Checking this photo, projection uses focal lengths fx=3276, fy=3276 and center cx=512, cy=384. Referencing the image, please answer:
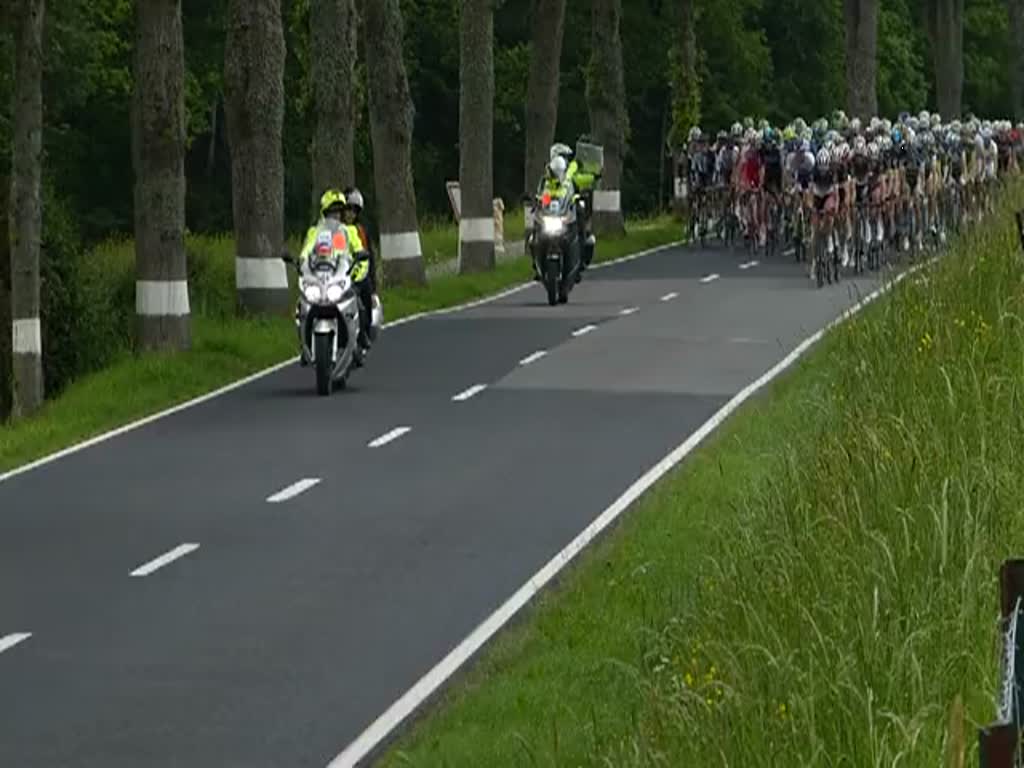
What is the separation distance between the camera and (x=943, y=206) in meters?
47.4

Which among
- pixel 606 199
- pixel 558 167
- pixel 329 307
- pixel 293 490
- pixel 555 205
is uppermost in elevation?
pixel 558 167

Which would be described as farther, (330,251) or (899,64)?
(899,64)

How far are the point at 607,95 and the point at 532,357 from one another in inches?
1021

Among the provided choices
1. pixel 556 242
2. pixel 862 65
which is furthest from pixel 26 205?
pixel 862 65

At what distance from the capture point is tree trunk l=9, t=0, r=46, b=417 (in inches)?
1232

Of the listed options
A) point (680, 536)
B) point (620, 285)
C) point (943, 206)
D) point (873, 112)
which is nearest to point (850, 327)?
point (680, 536)

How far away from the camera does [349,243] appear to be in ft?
95.2

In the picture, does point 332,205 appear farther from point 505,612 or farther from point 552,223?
point 505,612

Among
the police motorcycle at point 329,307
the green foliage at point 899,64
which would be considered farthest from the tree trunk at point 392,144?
the green foliage at point 899,64

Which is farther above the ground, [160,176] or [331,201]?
[160,176]

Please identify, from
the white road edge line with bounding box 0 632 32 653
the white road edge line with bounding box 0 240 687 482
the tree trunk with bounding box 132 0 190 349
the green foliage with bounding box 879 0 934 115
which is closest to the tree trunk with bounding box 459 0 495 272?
the white road edge line with bounding box 0 240 687 482

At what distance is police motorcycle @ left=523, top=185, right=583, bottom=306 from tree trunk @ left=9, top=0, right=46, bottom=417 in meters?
8.38

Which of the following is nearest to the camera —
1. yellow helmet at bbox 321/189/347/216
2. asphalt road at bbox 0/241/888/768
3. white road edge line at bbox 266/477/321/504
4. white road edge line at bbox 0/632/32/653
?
asphalt road at bbox 0/241/888/768

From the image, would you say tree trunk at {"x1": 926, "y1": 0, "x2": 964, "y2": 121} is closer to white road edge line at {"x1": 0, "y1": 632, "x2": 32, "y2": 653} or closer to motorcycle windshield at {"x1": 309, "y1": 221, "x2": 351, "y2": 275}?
motorcycle windshield at {"x1": 309, "y1": 221, "x2": 351, "y2": 275}
